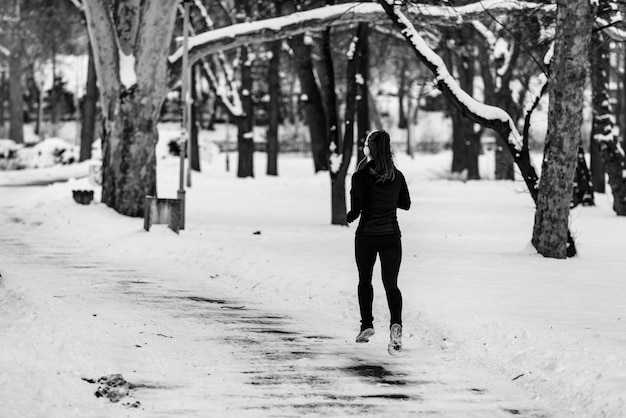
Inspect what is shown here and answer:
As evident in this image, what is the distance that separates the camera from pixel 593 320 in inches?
392

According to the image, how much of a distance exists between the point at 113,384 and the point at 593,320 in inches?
187

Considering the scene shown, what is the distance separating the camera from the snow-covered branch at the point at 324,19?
62.6 ft

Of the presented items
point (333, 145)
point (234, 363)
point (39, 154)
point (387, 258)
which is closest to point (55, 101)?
point (39, 154)

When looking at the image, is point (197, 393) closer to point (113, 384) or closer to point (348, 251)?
point (113, 384)

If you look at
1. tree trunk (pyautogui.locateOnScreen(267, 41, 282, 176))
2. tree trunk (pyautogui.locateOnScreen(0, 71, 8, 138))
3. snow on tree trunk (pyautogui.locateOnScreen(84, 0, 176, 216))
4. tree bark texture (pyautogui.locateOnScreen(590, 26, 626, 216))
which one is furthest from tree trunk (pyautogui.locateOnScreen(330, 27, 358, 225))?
tree trunk (pyautogui.locateOnScreen(0, 71, 8, 138))

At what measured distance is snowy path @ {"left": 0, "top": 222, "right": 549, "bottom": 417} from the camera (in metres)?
7.05

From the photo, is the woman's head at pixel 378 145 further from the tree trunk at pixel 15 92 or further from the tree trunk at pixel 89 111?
the tree trunk at pixel 15 92

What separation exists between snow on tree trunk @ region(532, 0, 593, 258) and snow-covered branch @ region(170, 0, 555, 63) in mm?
3625

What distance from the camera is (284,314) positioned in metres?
11.2

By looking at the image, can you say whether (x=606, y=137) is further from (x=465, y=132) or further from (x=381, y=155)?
(x=381, y=155)

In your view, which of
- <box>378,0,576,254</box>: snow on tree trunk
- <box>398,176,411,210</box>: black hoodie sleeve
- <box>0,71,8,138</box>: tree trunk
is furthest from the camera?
<box>0,71,8,138</box>: tree trunk

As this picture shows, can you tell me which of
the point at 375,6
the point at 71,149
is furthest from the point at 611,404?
the point at 71,149

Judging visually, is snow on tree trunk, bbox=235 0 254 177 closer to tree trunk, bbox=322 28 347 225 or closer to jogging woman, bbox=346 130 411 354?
tree trunk, bbox=322 28 347 225

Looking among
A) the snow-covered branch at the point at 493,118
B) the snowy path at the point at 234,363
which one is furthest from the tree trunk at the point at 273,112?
the snowy path at the point at 234,363
